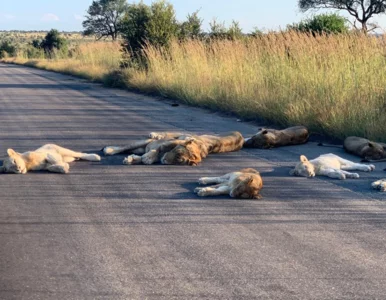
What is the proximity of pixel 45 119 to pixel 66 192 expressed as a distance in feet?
22.3

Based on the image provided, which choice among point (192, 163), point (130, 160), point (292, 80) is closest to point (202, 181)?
point (192, 163)

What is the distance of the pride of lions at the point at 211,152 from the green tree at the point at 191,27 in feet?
53.9

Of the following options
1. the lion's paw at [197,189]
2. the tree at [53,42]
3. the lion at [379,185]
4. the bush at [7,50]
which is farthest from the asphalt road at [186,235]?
the bush at [7,50]

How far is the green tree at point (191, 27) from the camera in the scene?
26.4 m

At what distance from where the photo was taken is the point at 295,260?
17.6 feet

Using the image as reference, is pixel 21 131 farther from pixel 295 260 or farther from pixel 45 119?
pixel 295 260

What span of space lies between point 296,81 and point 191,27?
12995 millimetres

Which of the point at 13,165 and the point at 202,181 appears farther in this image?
the point at 13,165

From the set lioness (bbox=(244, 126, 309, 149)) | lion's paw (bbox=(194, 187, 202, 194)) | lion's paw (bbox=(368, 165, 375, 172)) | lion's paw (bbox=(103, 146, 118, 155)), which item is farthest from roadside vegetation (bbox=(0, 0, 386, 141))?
lion's paw (bbox=(194, 187, 202, 194))

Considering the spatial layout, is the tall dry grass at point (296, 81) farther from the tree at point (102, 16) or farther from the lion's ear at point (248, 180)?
the tree at point (102, 16)

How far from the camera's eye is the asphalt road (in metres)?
4.82

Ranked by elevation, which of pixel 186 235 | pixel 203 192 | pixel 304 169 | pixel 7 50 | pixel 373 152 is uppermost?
pixel 7 50

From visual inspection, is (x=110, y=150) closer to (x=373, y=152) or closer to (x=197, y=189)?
(x=197, y=189)

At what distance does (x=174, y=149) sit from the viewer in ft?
29.8
